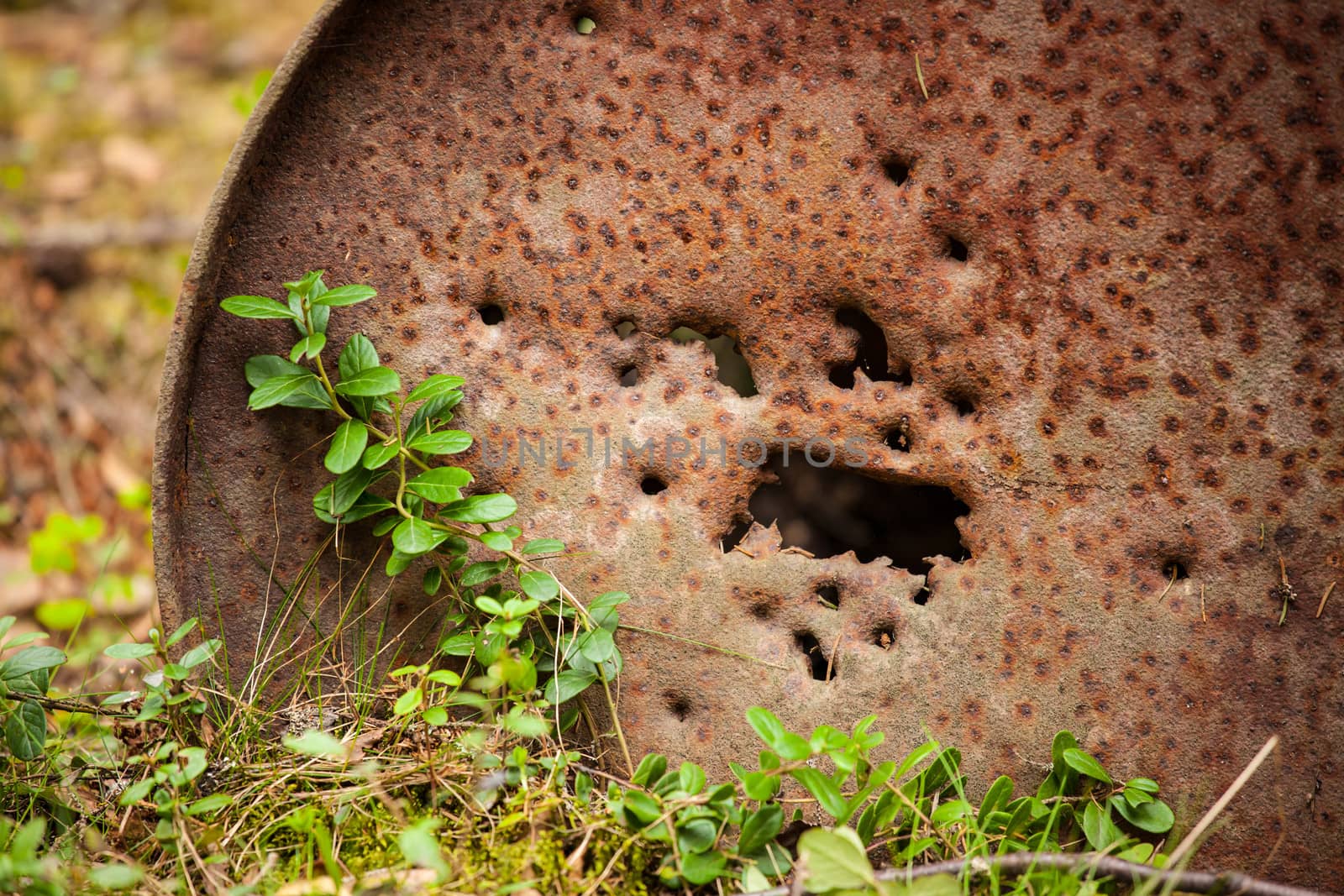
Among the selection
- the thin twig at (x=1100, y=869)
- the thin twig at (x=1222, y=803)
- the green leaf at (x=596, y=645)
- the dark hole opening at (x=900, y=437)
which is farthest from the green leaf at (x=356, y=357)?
the thin twig at (x=1222, y=803)

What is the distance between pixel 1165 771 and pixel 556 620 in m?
0.81

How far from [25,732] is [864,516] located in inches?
49.6

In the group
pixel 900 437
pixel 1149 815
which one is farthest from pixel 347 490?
pixel 1149 815

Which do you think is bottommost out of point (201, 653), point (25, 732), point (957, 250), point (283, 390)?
point (25, 732)

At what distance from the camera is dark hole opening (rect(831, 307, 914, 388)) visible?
1.31m

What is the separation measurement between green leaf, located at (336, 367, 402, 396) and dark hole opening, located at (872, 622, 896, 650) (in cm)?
71

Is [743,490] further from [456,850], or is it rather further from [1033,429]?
[456,850]

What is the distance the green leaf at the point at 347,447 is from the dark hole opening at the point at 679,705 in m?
0.52

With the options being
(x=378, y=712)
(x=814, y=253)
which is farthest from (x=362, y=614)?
(x=814, y=253)

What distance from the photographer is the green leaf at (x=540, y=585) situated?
115cm

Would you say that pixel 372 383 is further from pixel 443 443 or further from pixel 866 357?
pixel 866 357

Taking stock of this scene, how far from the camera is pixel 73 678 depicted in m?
1.79

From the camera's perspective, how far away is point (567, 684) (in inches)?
46.3

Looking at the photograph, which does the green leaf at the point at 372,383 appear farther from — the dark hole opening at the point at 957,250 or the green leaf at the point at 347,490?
the dark hole opening at the point at 957,250
